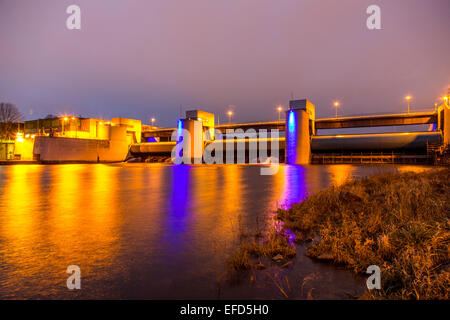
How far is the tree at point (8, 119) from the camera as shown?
68.5 meters

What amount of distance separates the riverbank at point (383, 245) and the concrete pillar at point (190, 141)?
Result: 52902 mm

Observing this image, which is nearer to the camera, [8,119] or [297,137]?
[297,137]

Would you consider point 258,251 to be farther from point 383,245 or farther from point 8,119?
point 8,119

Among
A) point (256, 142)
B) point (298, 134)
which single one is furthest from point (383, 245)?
point (256, 142)

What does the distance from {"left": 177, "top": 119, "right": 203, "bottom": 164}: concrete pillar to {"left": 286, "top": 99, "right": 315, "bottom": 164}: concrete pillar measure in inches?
848

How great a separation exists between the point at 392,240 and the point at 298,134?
46.1 meters

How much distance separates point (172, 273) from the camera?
3979mm

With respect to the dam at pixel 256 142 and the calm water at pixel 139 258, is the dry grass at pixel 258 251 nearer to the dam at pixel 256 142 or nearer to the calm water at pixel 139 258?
the calm water at pixel 139 258

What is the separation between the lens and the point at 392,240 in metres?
4.68

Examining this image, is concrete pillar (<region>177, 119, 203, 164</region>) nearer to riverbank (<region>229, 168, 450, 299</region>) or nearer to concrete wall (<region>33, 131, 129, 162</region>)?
concrete wall (<region>33, 131, 129, 162</region>)

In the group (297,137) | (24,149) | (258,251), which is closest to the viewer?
(258,251)

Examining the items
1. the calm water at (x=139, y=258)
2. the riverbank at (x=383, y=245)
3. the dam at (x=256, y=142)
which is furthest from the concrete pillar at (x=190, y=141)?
the riverbank at (x=383, y=245)
